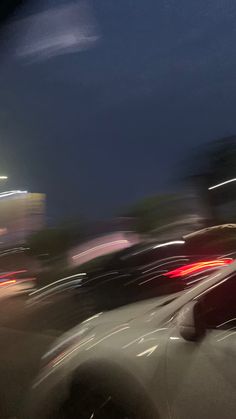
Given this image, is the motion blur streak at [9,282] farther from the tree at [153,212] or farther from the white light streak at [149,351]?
the white light streak at [149,351]

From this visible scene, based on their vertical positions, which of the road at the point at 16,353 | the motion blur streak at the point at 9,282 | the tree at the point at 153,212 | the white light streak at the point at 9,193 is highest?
the white light streak at the point at 9,193

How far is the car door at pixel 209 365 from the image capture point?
7.71 ft

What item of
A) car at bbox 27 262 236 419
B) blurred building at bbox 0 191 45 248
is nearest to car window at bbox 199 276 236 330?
car at bbox 27 262 236 419

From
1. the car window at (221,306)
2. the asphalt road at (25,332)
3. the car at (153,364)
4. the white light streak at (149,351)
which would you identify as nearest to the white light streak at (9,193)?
the asphalt road at (25,332)

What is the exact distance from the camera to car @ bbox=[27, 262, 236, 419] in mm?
2426

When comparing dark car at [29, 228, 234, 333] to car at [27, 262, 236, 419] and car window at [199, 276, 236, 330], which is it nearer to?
car at [27, 262, 236, 419]

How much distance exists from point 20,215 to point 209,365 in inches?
553

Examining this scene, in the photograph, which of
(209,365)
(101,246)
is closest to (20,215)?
(101,246)

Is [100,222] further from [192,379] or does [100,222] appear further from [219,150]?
[192,379]

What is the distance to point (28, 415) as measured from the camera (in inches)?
124

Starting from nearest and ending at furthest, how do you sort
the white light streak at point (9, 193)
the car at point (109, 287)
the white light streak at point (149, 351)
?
the white light streak at point (149, 351)
the car at point (109, 287)
the white light streak at point (9, 193)

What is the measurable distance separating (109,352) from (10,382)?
211 cm

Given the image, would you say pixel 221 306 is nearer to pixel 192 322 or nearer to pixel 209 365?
pixel 192 322

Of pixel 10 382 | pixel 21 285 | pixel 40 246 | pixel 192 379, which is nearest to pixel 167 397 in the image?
pixel 192 379
